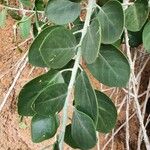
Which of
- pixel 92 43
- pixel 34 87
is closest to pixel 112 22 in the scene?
pixel 92 43

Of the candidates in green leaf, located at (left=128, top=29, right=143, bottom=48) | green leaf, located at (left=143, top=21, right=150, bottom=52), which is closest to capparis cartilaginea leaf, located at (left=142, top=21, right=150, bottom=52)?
green leaf, located at (left=143, top=21, right=150, bottom=52)

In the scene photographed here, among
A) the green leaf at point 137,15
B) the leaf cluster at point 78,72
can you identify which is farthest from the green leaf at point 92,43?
the green leaf at point 137,15

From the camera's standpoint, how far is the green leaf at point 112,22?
586mm

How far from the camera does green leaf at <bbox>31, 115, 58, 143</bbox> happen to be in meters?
0.62

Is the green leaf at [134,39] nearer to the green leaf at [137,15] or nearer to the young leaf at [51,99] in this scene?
the green leaf at [137,15]

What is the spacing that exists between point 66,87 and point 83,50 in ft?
0.20

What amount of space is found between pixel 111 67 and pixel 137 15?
0.12 metres

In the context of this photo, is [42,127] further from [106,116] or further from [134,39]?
[134,39]

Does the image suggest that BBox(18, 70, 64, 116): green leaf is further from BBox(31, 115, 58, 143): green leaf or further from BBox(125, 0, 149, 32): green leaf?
BBox(125, 0, 149, 32): green leaf

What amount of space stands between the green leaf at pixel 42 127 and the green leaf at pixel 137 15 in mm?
206

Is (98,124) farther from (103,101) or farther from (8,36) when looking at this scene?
(8,36)

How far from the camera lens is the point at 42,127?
62cm

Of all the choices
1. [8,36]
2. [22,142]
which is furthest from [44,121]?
[8,36]

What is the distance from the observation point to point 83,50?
0.59 metres
